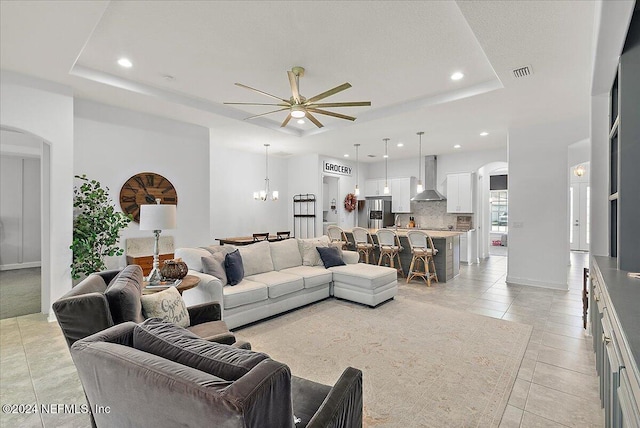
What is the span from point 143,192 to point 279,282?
2.81 meters

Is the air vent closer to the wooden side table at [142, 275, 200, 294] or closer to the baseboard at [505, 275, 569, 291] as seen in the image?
the baseboard at [505, 275, 569, 291]

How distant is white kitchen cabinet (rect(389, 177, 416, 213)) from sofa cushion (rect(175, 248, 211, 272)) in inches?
258

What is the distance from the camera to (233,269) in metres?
3.71

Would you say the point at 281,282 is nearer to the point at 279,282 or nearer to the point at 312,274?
the point at 279,282

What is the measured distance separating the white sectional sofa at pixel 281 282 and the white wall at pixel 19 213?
244 inches

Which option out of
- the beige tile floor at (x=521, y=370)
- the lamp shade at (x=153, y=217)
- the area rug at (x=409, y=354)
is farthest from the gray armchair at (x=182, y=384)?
the lamp shade at (x=153, y=217)

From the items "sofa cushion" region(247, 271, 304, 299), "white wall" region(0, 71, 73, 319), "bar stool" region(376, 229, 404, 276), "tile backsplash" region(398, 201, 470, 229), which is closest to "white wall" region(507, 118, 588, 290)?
"bar stool" region(376, 229, 404, 276)

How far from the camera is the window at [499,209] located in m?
10.8

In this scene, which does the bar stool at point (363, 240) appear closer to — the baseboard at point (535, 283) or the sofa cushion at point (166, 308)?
the baseboard at point (535, 283)

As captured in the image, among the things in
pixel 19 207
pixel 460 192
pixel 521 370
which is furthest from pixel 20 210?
pixel 460 192

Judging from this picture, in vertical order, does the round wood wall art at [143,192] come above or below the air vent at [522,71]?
below

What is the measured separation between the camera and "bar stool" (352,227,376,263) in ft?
20.8

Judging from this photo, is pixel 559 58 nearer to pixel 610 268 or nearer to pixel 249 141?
pixel 610 268

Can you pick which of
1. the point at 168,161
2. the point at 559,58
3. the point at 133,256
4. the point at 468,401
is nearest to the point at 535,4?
the point at 559,58
